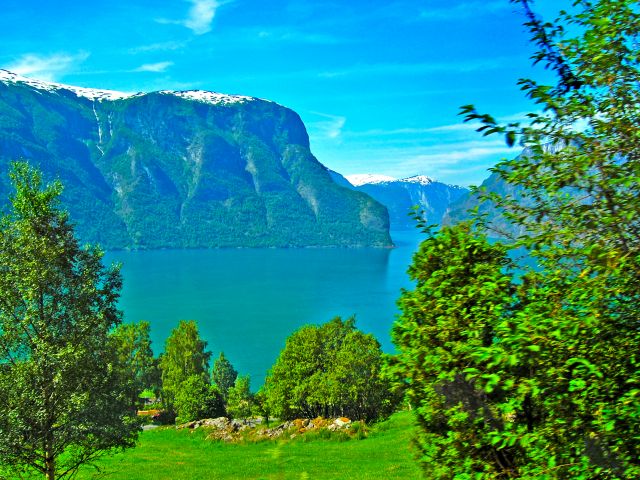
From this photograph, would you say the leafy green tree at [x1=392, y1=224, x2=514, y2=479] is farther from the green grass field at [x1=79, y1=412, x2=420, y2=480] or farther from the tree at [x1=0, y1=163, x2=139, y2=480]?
the green grass field at [x1=79, y1=412, x2=420, y2=480]

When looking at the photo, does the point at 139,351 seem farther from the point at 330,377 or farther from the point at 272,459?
the point at 272,459

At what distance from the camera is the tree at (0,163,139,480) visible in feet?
43.5

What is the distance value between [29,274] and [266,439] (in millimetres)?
25990

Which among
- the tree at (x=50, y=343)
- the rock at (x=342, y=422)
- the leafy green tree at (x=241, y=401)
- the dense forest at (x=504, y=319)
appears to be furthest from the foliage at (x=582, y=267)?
the leafy green tree at (x=241, y=401)

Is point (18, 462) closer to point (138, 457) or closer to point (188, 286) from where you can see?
point (138, 457)

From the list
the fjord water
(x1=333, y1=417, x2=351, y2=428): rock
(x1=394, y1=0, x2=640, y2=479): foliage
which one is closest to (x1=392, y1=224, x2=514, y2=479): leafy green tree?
(x1=394, y1=0, x2=640, y2=479): foliage

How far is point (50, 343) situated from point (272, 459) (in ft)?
61.6

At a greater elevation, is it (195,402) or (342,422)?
(195,402)

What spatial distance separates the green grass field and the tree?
291 inches

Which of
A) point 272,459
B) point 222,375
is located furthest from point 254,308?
point 272,459

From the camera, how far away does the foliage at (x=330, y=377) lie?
42.2 metres

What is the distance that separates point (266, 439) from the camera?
35938 mm

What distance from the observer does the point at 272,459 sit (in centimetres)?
2922

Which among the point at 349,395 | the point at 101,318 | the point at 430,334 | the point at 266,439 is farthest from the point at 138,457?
the point at 430,334
